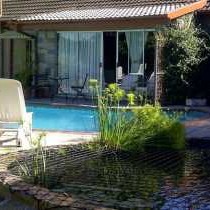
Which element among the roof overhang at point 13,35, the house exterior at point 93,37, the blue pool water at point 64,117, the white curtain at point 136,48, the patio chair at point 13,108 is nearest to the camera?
the patio chair at point 13,108

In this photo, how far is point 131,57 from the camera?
71.6 ft

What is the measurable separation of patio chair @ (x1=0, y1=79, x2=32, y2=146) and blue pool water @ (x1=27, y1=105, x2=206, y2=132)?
4103 millimetres

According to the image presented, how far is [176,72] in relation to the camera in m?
19.6

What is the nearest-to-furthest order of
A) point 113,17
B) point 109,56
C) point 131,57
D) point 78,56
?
point 113,17
point 131,57
point 109,56
point 78,56

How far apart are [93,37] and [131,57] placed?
190 cm

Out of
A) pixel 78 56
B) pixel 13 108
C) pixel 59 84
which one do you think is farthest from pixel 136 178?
pixel 78 56

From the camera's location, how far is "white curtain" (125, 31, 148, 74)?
2153cm

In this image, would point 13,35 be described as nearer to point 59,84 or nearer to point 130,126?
point 59,84

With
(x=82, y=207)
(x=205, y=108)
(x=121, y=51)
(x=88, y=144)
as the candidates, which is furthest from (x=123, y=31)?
(x=82, y=207)

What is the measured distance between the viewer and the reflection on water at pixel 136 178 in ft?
21.1

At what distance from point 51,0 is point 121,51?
552cm

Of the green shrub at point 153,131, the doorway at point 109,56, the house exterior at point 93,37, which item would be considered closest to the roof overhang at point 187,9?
the house exterior at point 93,37

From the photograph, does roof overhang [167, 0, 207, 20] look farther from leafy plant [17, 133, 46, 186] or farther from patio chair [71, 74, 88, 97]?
leafy plant [17, 133, 46, 186]

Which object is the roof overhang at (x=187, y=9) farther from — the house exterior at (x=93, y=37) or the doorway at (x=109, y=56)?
the doorway at (x=109, y=56)
